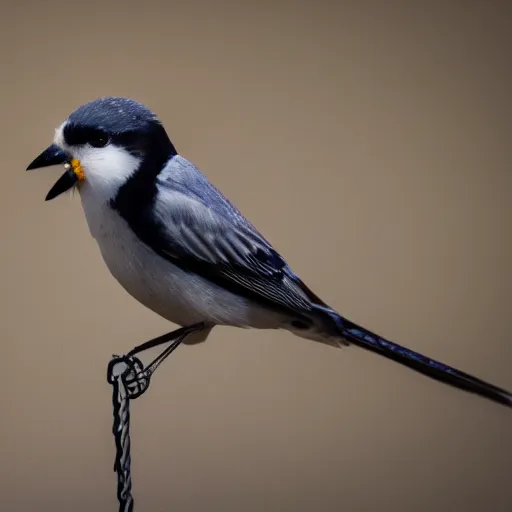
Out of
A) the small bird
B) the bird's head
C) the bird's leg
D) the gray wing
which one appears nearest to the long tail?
the small bird

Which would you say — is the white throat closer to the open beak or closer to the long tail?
the open beak

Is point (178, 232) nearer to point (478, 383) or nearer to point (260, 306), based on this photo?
point (260, 306)

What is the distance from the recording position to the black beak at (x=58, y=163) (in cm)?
95

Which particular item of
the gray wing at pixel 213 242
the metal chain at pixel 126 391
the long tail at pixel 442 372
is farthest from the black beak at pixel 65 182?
the long tail at pixel 442 372

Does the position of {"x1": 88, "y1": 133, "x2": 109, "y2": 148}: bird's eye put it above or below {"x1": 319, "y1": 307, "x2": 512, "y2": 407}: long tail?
above

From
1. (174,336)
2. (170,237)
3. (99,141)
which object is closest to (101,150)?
(99,141)

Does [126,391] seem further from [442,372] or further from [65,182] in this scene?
[442,372]

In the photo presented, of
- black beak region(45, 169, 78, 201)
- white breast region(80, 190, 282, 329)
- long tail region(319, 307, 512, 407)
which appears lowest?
long tail region(319, 307, 512, 407)

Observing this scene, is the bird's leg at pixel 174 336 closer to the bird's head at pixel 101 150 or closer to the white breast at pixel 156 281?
the white breast at pixel 156 281

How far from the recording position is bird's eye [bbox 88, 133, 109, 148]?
946mm

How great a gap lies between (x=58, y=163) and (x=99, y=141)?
0.06 metres

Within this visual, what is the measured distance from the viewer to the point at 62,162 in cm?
96

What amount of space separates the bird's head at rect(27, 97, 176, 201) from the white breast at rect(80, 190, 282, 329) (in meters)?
0.03

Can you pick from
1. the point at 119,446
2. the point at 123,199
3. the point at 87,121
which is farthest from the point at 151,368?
the point at 87,121
